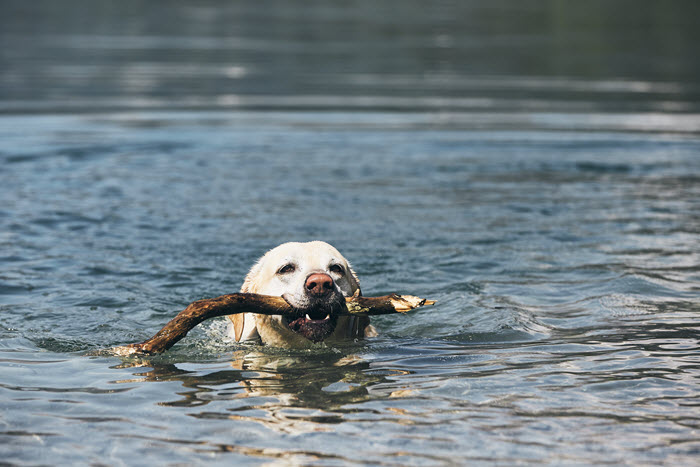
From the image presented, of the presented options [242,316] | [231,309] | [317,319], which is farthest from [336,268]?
[231,309]

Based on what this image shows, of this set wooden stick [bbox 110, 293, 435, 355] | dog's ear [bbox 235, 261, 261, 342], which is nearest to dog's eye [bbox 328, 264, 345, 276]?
wooden stick [bbox 110, 293, 435, 355]

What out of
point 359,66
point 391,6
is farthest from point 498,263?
point 391,6

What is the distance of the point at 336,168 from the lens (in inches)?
568

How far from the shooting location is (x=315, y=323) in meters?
6.21

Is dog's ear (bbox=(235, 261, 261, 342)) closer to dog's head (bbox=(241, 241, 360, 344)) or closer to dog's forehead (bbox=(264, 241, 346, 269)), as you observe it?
dog's head (bbox=(241, 241, 360, 344))

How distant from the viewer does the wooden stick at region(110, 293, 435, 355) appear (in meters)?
5.80

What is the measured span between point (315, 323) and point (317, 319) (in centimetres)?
3

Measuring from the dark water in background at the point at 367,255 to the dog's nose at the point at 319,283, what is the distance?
55cm

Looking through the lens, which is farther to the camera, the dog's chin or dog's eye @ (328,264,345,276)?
dog's eye @ (328,264,345,276)

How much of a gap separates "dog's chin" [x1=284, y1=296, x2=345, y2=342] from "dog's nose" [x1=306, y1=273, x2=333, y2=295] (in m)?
0.08

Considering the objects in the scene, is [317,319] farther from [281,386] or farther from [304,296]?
[281,386]

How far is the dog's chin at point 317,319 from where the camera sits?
6.08 m

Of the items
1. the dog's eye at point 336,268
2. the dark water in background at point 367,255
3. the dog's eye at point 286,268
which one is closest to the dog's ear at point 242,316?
the dark water in background at point 367,255

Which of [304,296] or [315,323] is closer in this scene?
[304,296]
